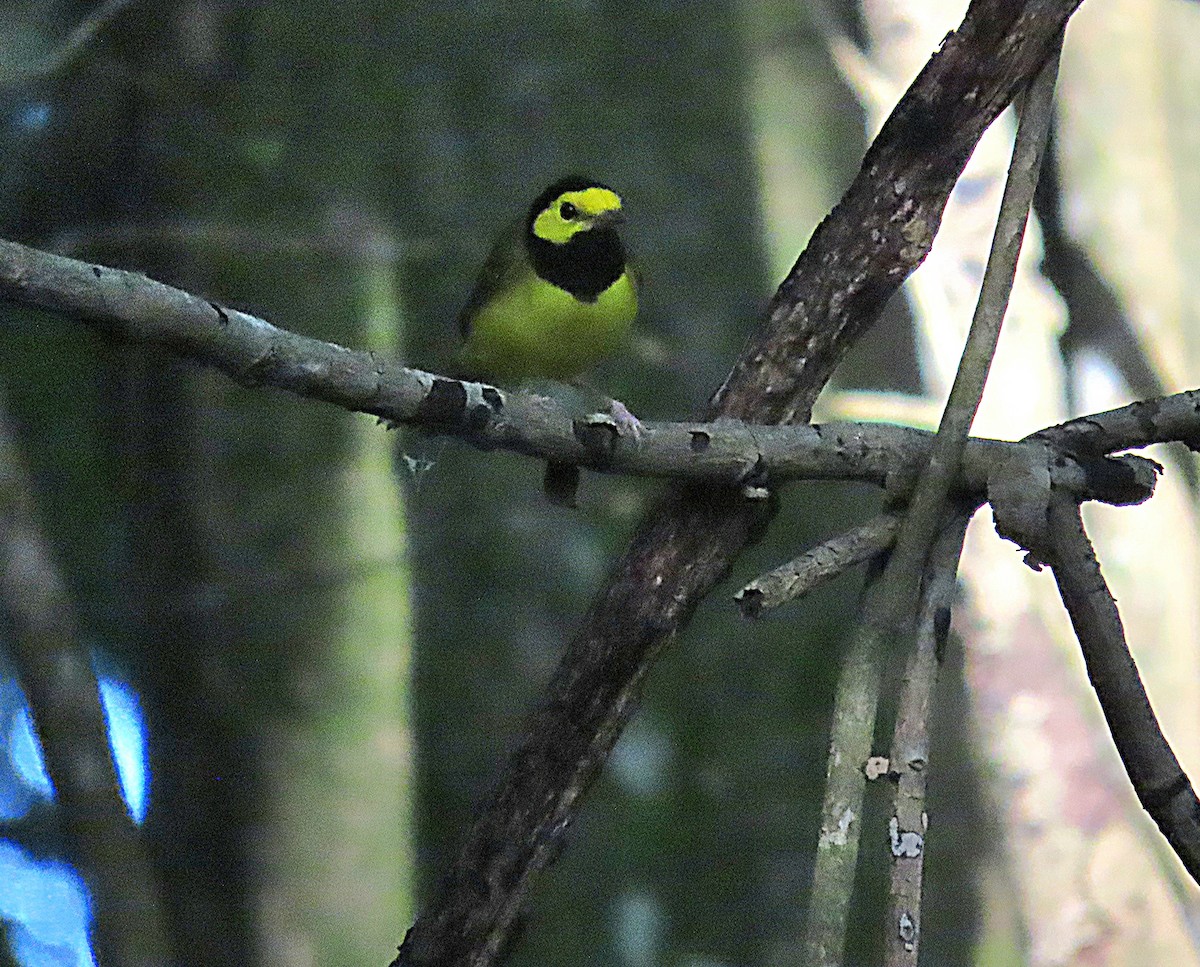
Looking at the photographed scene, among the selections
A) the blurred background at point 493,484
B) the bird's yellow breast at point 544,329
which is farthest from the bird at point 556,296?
the blurred background at point 493,484

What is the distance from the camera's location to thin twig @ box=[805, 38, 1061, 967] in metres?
0.88

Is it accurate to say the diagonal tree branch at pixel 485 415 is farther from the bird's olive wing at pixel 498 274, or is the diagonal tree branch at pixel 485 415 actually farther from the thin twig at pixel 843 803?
the bird's olive wing at pixel 498 274

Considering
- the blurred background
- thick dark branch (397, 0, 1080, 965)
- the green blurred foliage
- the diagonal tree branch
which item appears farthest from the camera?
the green blurred foliage

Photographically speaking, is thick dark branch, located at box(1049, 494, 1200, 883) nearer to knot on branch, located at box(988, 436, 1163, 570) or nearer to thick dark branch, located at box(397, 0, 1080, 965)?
knot on branch, located at box(988, 436, 1163, 570)

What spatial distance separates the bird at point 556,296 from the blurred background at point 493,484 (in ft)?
0.61

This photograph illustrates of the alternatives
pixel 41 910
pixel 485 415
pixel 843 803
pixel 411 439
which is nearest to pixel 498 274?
pixel 411 439

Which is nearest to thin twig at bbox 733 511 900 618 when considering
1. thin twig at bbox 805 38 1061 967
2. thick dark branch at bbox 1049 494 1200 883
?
thin twig at bbox 805 38 1061 967

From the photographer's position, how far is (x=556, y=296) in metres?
1.69

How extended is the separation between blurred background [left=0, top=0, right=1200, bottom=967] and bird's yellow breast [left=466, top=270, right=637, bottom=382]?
0.18 meters

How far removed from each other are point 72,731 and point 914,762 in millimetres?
1074

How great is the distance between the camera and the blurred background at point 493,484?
6.60 ft

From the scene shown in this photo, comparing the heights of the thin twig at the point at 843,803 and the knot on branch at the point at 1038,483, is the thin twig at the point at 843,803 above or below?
below

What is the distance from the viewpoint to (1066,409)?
2031mm

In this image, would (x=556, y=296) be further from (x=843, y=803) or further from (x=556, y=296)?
(x=843, y=803)
